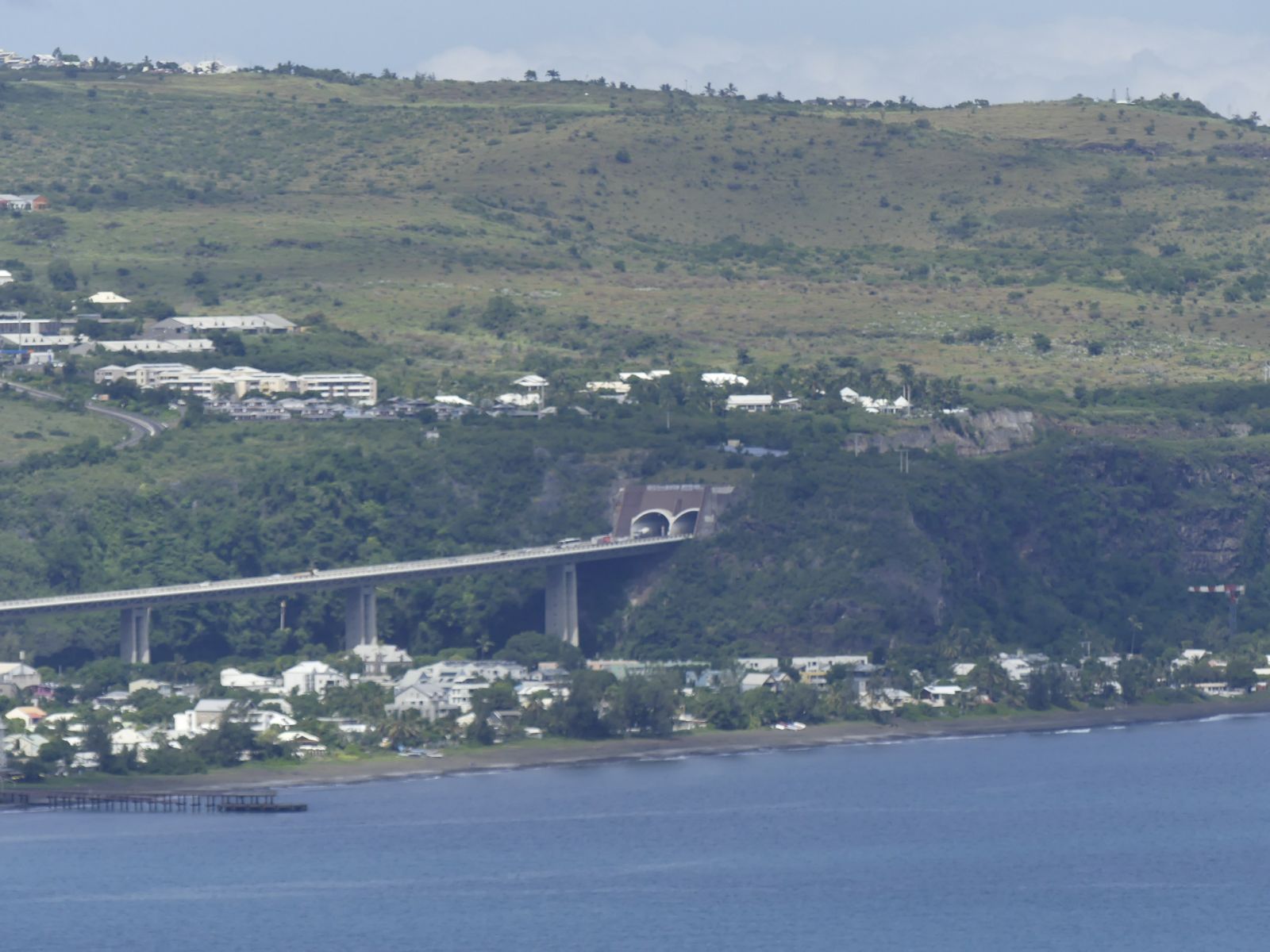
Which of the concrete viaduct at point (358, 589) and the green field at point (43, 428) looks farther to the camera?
the green field at point (43, 428)

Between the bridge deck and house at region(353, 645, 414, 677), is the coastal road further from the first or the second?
house at region(353, 645, 414, 677)

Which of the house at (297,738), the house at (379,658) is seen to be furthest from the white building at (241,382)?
the house at (297,738)

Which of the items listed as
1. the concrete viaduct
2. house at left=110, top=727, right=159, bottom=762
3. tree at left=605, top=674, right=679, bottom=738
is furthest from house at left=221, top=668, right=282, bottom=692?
tree at left=605, top=674, right=679, bottom=738

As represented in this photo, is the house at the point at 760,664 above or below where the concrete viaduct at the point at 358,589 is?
below

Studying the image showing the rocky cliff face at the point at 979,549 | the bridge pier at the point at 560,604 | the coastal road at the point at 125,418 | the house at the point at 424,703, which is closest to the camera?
the house at the point at 424,703

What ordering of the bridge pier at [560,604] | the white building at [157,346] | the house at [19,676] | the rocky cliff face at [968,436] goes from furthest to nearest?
the white building at [157,346]
the rocky cliff face at [968,436]
the bridge pier at [560,604]
the house at [19,676]

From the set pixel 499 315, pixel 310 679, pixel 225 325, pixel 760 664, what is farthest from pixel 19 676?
pixel 499 315

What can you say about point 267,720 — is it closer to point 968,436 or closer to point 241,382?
point 968,436

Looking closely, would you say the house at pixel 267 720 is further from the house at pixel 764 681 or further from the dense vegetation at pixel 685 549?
the house at pixel 764 681
